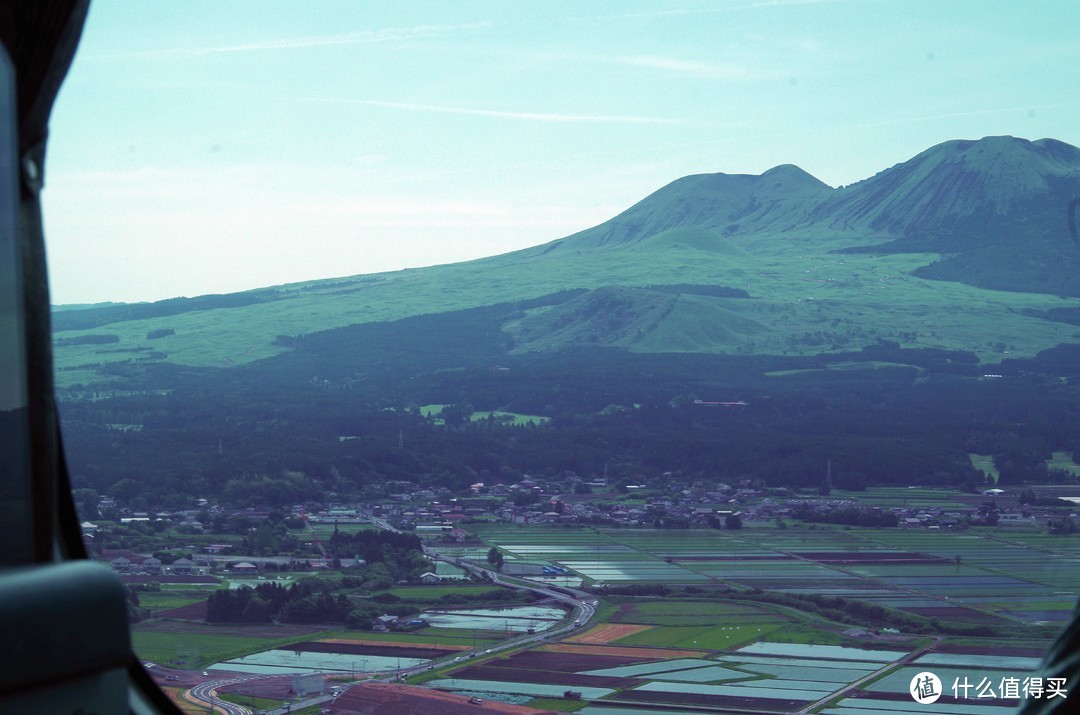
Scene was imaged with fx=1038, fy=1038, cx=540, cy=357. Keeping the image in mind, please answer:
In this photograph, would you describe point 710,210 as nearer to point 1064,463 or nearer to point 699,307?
point 699,307

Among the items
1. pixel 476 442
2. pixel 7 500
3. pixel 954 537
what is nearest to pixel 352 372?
pixel 476 442

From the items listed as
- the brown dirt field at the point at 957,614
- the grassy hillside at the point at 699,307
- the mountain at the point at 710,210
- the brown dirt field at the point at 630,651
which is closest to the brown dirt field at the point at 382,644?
the brown dirt field at the point at 630,651

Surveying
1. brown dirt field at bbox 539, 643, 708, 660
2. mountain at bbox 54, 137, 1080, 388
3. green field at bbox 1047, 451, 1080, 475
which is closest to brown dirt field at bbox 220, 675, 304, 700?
brown dirt field at bbox 539, 643, 708, 660

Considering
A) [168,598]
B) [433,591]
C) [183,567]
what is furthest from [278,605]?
[433,591]

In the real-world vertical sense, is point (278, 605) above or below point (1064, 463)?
above

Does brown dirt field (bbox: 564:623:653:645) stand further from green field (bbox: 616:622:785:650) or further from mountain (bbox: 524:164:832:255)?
mountain (bbox: 524:164:832:255)

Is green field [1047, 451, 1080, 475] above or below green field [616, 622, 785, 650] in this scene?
above

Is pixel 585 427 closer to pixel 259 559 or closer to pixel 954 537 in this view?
pixel 954 537

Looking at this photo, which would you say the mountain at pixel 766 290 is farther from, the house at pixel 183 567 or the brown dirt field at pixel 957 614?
the brown dirt field at pixel 957 614
